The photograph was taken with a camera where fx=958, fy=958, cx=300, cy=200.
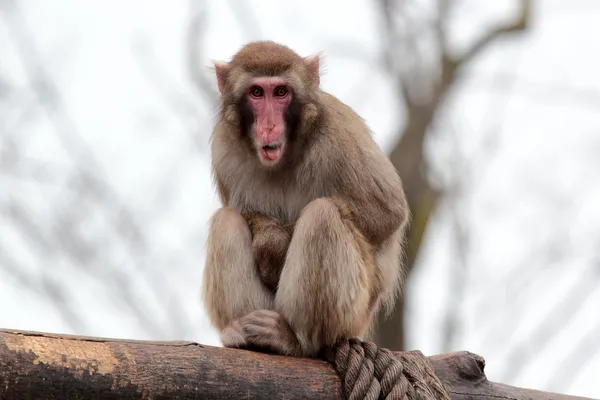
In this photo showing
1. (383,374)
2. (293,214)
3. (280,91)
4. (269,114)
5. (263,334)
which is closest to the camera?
(383,374)

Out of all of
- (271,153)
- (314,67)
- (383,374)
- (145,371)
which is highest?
(314,67)

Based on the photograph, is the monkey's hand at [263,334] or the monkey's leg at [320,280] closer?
the monkey's hand at [263,334]

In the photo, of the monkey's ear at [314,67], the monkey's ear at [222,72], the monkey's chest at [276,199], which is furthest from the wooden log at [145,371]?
the monkey's ear at [222,72]

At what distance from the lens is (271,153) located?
596cm

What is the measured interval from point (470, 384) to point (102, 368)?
2.24 metres

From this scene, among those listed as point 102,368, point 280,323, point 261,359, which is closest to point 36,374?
point 102,368

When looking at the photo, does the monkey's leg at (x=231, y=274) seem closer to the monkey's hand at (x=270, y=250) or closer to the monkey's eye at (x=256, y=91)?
the monkey's hand at (x=270, y=250)

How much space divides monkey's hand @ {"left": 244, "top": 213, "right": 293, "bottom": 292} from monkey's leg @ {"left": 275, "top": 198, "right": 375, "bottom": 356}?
0.62ft

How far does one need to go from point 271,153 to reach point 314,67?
31.6 inches

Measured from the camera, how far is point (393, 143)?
467 inches

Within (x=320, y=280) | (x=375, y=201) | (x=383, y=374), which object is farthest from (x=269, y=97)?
(x=383, y=374)

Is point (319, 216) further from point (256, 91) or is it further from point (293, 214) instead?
point (256, 91)

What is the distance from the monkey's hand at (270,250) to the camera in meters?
5.88

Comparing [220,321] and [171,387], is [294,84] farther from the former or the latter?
[171,387]
